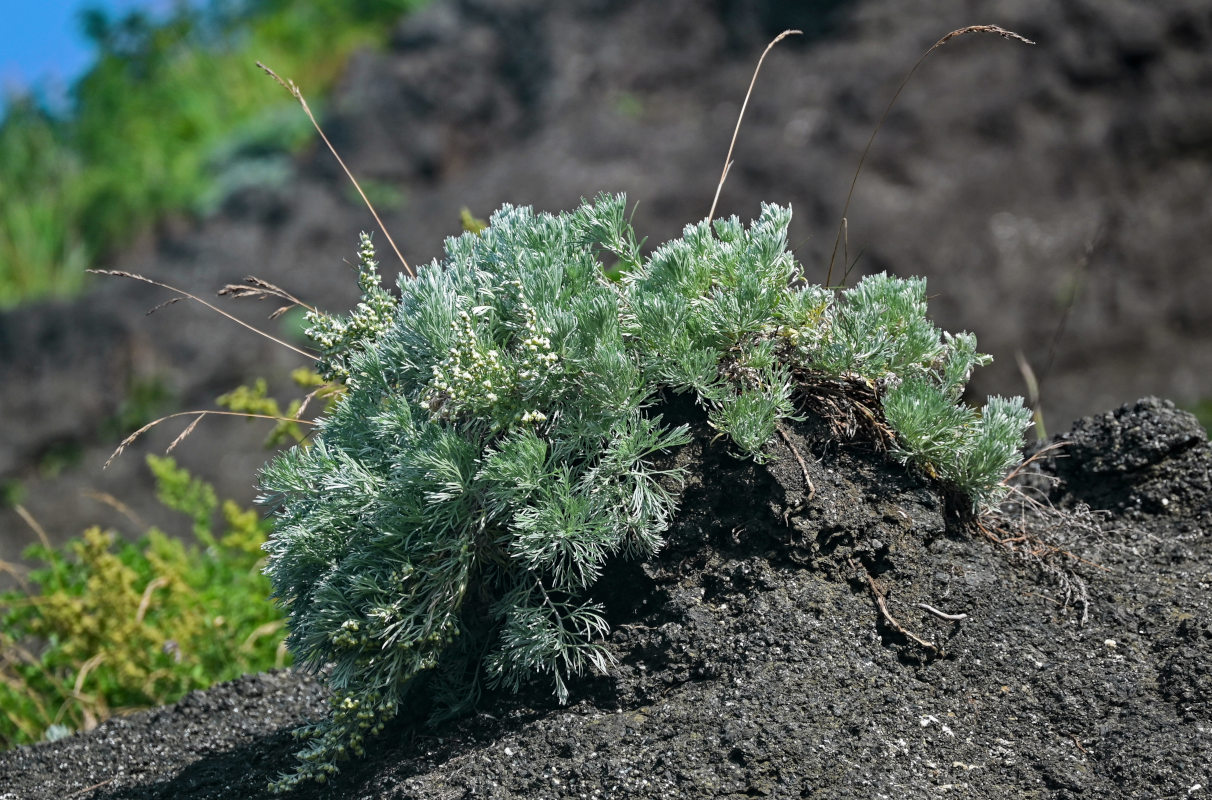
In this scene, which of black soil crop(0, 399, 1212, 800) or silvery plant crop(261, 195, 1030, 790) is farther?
silvery plant crop(261, 195, 1030, 790)

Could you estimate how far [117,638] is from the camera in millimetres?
4527

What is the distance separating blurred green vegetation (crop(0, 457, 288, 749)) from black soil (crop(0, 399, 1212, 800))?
1.38 m

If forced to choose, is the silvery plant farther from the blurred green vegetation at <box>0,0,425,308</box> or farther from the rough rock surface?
the blurred green vegetation at <box>0,0,425,308</box>

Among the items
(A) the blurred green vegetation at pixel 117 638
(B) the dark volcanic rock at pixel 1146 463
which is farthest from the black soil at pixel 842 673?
(A) the blurred green vegetation at pixel 117 638

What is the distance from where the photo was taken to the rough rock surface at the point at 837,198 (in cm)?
880

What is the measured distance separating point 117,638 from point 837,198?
6.38 metres

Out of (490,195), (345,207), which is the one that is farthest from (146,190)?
(490,195)

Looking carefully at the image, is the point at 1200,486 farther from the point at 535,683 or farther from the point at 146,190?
the point at 146,190

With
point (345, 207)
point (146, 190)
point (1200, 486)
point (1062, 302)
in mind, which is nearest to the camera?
point (1200, 486)

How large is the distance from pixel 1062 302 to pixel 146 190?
A: 8.61m

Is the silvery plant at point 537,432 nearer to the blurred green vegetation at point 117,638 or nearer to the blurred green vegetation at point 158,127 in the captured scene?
the blurred green vegetation at point 117,638

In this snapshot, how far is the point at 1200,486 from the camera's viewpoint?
3.54m

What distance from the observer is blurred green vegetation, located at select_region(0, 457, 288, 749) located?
4555mm

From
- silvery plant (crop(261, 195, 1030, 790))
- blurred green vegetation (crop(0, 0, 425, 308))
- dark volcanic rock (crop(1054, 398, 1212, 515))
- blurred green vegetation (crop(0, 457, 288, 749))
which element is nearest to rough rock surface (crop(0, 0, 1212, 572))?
blurred green vegetation (crop(0, 0, 425, 308))
